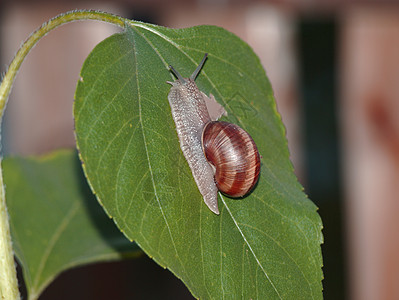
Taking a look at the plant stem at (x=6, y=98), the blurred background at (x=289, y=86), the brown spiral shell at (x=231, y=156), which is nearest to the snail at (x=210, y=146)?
the brown spiral shell at (x=231, y=156)

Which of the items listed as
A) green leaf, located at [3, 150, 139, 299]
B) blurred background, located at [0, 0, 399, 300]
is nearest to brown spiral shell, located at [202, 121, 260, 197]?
green leaf, located at [3, 150, 139, 299]

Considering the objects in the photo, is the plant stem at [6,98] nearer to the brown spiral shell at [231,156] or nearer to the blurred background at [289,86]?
the brown spiral shell at [231,156]

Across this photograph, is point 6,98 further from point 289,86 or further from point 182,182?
point 289,86

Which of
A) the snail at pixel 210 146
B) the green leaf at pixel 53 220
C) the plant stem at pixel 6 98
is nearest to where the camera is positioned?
the plant stem at pixel 6 98

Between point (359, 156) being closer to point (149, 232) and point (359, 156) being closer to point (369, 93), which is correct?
point (369, 93)

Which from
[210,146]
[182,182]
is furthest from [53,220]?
[182,182]

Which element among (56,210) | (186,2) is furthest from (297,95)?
(56,210)

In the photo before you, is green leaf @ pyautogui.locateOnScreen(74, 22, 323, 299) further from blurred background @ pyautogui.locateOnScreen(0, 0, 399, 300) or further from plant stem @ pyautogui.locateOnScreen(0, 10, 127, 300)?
blurred background @ pyautogui.locateOnScreen(0, 0, 399, 300)
